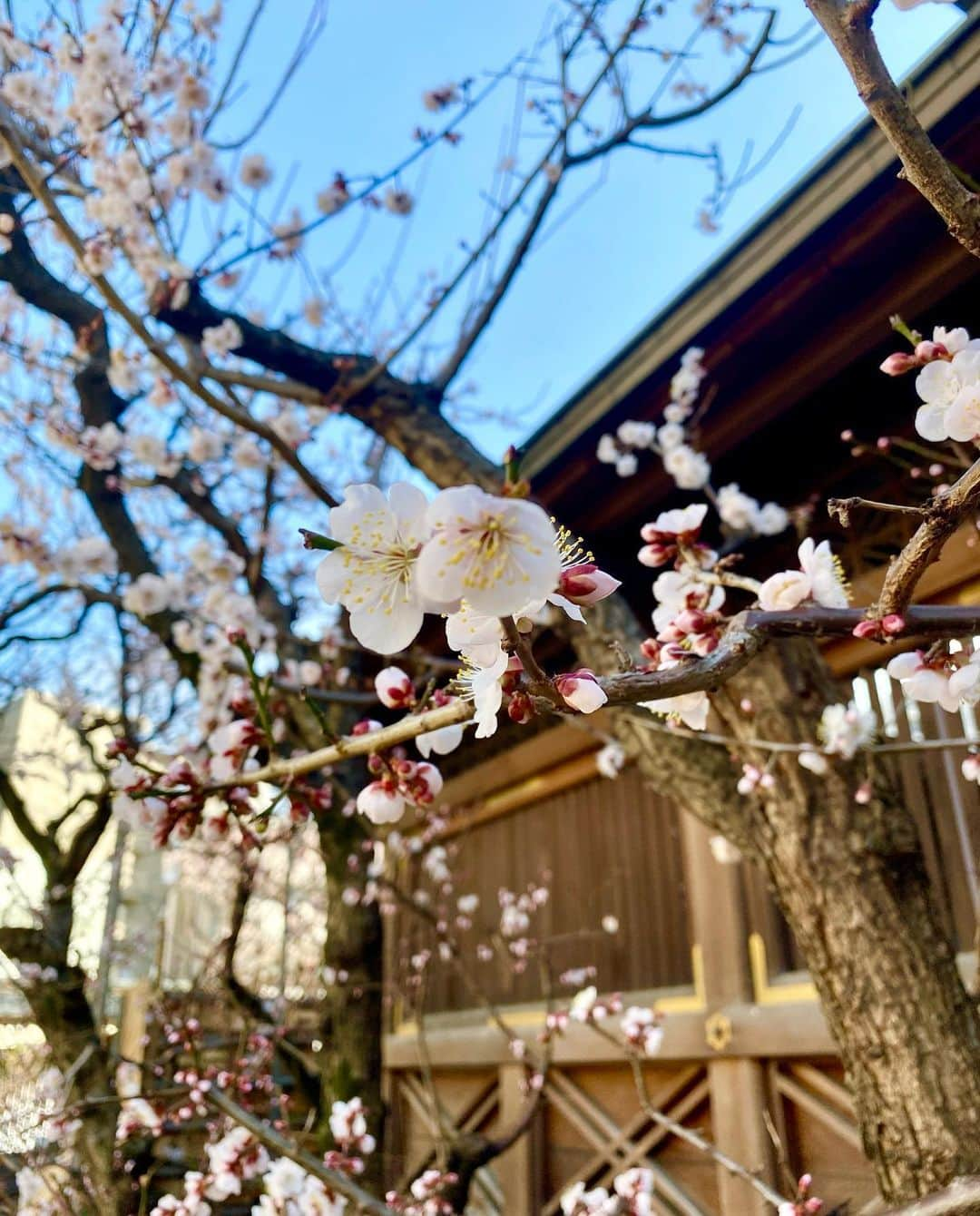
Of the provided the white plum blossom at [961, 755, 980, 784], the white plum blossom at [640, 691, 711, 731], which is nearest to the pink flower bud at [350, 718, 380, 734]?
the white plum blossom at [640, 691, 711, 731]

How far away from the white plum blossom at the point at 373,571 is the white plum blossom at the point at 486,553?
0.13m

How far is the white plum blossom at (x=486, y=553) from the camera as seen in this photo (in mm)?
735

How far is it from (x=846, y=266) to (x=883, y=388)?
1.97 ft

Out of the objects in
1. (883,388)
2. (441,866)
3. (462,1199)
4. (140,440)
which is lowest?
(462,1199)

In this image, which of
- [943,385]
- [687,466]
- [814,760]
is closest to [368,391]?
[687,466]

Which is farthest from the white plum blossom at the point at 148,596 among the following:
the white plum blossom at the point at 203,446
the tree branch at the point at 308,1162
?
the tree branch at the point at 308,1162

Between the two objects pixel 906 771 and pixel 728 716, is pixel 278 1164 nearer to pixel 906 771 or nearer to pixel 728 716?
pixel 728 716

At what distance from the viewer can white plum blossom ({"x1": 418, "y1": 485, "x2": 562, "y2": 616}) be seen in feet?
2.41

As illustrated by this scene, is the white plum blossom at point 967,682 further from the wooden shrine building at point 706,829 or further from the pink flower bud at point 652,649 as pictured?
the wooden shrine building at point 706,829

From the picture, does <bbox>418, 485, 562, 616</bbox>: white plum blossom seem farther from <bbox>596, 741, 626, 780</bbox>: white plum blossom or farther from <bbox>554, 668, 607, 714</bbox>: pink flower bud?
<bbox>596, 741, 626, 780</bbox>: white plum blossom

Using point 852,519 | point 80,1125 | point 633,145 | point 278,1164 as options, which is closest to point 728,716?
point 852,519

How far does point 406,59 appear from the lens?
4.47 m

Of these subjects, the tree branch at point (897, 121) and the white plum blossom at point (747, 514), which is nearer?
the tree branch at point (897, 121)

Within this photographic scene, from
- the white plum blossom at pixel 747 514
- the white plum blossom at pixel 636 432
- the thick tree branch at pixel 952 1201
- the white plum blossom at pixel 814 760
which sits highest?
the white plum blossom at pixel 636 432
